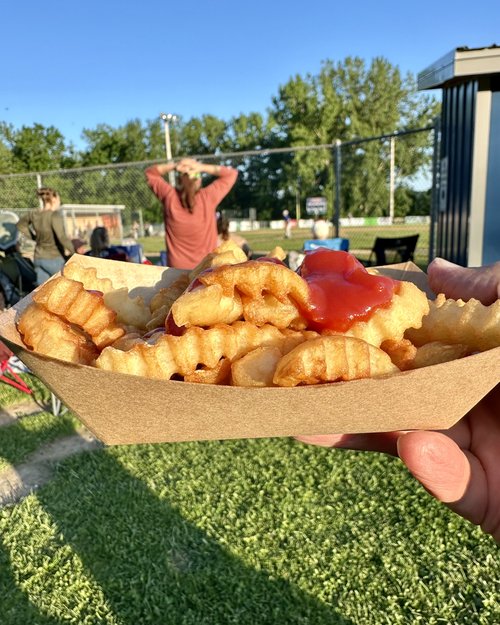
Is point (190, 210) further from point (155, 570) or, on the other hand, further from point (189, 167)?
point (155, 570)

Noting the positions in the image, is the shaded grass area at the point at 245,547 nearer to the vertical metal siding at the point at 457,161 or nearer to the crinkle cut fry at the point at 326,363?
the crinkle cut fry at the point at 326,363

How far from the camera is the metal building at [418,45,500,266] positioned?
21.0ft

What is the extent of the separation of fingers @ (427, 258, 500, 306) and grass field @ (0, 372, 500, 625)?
5.87ft

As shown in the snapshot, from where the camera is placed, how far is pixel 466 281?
65.4 inches

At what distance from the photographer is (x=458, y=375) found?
1146 millimetres

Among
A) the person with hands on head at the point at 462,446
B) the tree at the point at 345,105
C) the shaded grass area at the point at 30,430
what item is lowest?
the shaded grass area at the point at 30,430

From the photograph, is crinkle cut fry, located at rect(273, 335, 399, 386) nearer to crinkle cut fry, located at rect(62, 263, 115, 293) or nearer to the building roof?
crinkle cut fry, located at rect(62, 263, 115, 293)

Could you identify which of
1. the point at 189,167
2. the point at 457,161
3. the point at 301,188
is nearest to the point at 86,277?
the point at 189,167

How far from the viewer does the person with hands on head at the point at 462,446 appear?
1383mm

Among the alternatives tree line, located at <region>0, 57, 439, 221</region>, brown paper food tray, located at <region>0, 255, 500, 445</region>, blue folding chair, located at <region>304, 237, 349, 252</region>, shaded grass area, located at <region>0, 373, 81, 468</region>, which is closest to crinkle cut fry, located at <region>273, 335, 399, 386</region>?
brown paper food tray, located at <region>0, 255, 500, 445</region>

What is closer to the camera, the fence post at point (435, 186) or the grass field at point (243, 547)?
the grass field at point (243, 547)

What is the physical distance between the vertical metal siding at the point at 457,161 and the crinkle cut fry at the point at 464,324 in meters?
6.48

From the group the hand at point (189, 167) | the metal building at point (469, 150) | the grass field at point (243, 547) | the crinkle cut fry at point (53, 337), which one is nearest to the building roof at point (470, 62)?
the metal building at point (469, 150)

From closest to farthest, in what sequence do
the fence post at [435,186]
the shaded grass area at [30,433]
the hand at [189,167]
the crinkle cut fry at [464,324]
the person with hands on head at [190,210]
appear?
1. the crinkle cut fry at [464,324]
2. the shaded grass area at [30,433]
3. the hand at [189,167]
4. the person with hands on head at [190,210]
5. the fence post at [435,186]
